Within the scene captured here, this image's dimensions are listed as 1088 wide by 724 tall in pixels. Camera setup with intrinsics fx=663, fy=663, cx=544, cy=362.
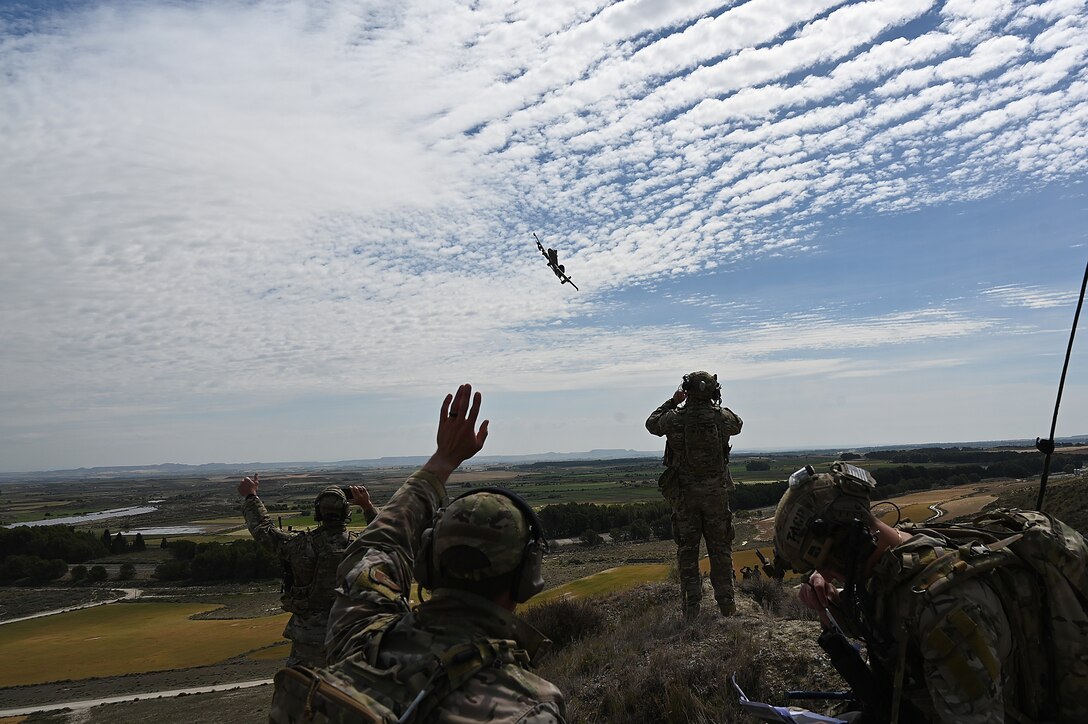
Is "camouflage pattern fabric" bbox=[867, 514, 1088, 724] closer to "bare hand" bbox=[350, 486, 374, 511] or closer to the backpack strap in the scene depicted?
the backpack strap

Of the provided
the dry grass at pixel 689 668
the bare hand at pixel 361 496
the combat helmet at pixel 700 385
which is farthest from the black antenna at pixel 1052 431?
the combat helmet at pixel 700 385

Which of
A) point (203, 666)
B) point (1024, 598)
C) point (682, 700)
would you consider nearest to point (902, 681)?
point (1024, 598)

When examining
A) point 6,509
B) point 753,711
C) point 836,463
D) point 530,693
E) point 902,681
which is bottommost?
point 6,509

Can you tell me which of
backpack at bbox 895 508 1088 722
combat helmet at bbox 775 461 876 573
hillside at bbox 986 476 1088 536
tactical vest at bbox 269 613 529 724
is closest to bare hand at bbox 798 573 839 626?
combat helmet at bbox 775 461 876 573

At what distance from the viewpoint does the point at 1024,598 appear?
3.07 metres

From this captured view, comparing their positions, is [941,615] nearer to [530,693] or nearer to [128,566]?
[530,693]

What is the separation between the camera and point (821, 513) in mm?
3336

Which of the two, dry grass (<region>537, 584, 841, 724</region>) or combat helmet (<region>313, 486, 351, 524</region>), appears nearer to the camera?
dry grass (<region>537, 584, 841, 724</region>)

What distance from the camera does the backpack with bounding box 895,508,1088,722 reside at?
300 cm

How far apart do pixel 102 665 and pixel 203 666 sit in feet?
19.1

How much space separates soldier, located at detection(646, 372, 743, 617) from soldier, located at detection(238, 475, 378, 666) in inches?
196

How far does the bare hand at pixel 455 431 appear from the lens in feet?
11.0

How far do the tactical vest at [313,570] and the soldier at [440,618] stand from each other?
608 cm

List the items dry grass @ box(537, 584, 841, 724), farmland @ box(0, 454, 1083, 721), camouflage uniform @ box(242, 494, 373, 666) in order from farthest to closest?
farmland @ box(0, 454, 1083, 721) → camouflage uniform @ box(242, 494, 373, 666) → dry grass @ box(537, 584, 841, 724)
